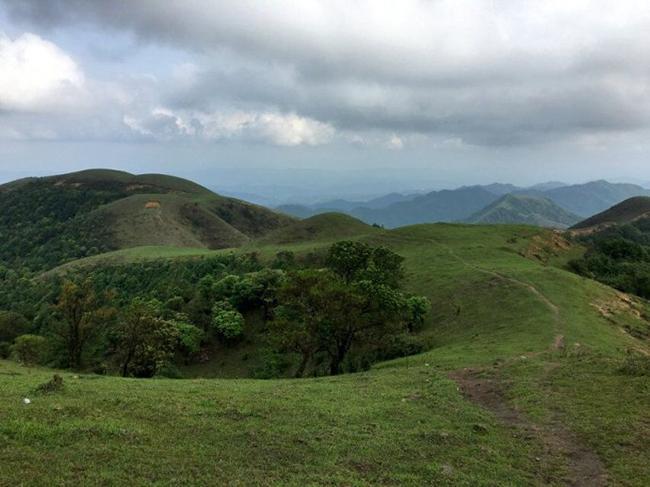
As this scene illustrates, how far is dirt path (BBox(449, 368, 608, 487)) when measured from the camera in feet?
52.6

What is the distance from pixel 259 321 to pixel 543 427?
50.1 m

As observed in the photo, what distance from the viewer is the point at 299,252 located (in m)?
91.4

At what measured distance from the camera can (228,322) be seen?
206ft

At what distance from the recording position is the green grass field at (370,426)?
46.6ft

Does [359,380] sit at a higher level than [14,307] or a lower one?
higher

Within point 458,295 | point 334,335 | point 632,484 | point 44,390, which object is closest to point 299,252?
point 458,295

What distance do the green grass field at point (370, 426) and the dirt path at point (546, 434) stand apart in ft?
0.23

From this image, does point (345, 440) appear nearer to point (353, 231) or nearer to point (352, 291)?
point (352, 291)

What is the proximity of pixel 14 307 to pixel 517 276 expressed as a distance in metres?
106

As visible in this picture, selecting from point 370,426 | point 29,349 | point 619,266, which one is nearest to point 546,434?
point 370,426

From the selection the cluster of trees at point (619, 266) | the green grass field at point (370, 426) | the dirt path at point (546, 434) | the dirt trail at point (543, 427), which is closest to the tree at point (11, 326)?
the green grass field at point (370, 426)

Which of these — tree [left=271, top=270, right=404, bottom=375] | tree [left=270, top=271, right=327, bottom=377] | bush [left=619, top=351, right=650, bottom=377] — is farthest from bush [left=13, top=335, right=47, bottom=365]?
bush [left=619, top=351, right=650, bottom=377]

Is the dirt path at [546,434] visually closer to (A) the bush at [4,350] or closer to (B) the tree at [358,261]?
(B) the tree at [358,261]

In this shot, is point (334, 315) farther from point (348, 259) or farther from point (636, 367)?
point (636, 367)
